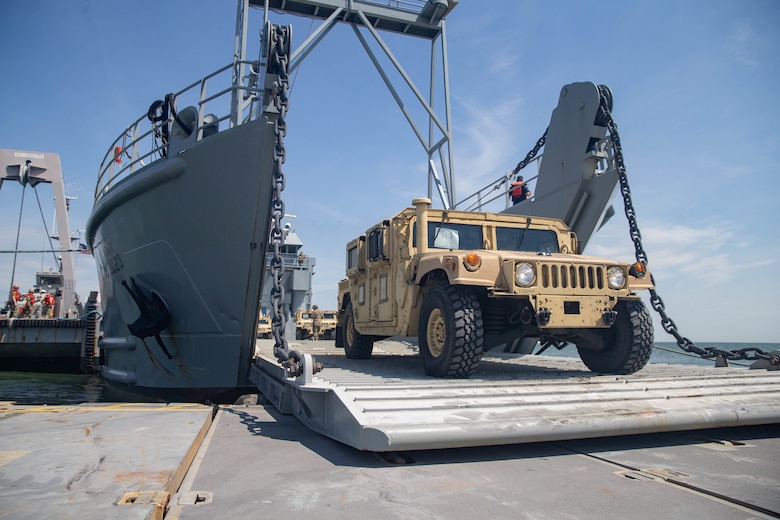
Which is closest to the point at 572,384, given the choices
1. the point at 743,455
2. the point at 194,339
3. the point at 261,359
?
the point at 743,455

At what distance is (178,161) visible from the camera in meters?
6.98

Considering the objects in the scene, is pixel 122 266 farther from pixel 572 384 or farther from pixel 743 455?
pixel 743 455

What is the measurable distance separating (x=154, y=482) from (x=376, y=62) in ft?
38.8

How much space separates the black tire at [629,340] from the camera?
5.02m

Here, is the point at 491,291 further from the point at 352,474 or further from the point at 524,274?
the point at 352,474

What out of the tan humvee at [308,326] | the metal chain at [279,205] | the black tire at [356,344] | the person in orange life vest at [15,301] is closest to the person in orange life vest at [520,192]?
the black tire at [356,344]

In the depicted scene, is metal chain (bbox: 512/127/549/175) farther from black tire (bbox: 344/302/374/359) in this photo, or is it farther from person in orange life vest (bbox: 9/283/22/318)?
person in orange life vest (bbox: 9/283/22/318)

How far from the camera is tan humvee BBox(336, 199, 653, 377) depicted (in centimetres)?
446

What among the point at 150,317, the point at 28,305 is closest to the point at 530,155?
the point at 150,317

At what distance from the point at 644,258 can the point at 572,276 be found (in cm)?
285

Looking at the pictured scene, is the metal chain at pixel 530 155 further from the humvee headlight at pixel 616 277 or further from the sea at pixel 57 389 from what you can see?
the humvee headlight at pixel 616 277

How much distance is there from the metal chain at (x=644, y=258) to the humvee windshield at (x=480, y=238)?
1174 millimetres

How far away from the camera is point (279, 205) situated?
497cm

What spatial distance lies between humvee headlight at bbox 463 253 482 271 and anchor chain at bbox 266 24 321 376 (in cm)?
144
